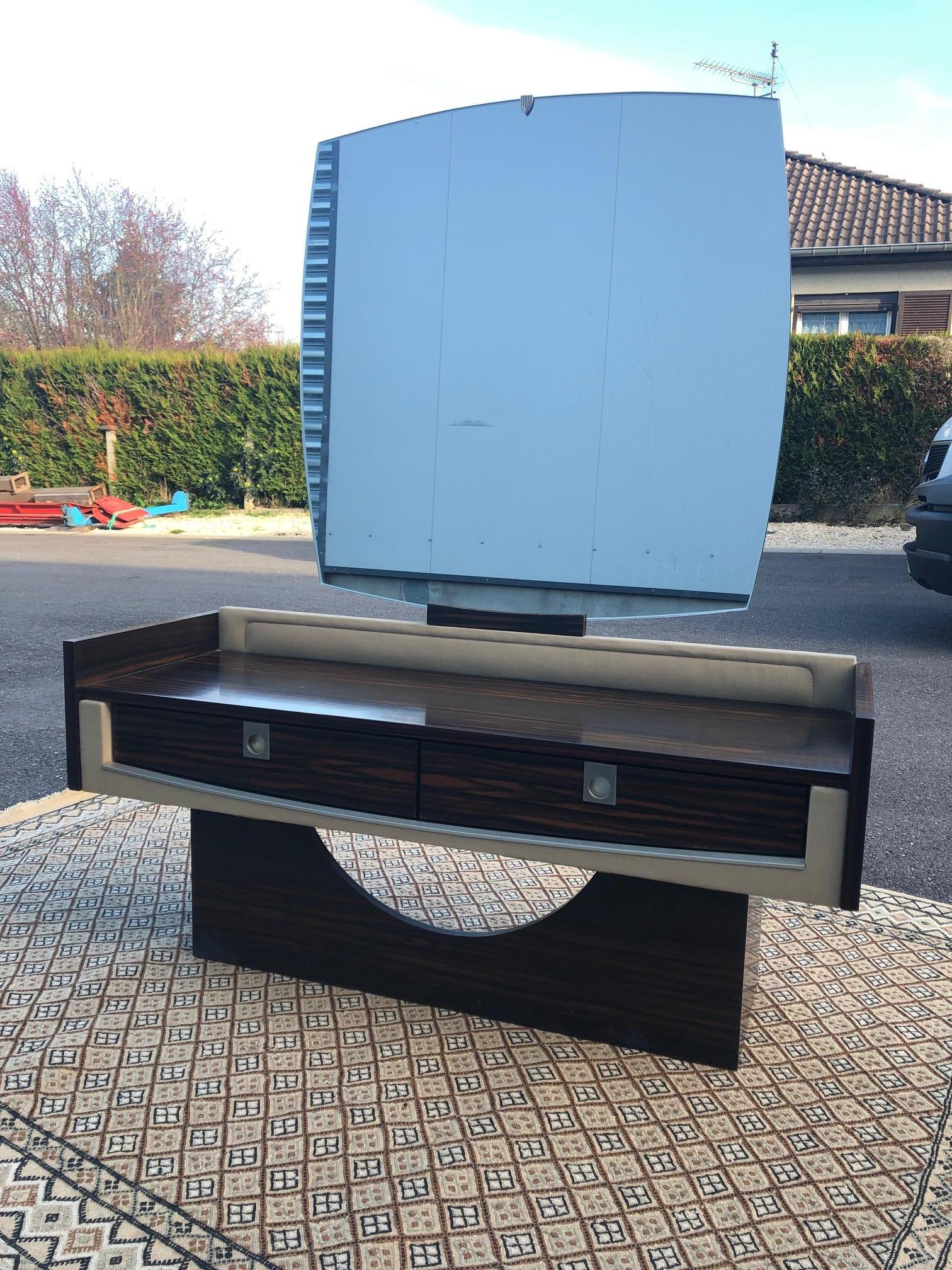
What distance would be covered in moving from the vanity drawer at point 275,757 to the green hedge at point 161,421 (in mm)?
11442

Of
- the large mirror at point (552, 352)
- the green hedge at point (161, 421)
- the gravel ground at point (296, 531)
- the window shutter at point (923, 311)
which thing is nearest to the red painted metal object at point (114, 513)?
the gravel ground at point (296, 531)

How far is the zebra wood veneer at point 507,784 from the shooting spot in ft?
5.04

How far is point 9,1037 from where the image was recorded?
6.02ft

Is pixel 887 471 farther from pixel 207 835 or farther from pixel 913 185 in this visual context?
pixel 207 835

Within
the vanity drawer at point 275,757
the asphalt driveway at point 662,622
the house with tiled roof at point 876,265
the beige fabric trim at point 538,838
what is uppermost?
the house with tiled roof at point 876,265

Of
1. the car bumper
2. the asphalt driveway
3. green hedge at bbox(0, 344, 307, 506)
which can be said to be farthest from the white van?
green hedge at bbox(0, 344, 307, 506)

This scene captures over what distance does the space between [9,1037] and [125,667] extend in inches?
28.6

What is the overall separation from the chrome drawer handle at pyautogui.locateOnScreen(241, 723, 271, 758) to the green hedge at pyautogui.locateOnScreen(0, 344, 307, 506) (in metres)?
11.6

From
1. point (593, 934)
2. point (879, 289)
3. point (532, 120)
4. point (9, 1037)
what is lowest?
point (9, 1037)

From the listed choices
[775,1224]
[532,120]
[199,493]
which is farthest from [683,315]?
[199,493]

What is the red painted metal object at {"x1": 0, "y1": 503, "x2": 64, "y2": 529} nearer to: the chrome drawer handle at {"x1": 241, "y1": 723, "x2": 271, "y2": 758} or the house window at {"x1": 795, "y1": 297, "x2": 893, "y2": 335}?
the house window at {"x1": 795, "y1": 297, "x2": 893, "y2": 335}

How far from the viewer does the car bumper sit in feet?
16.1

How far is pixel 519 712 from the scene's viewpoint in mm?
1776

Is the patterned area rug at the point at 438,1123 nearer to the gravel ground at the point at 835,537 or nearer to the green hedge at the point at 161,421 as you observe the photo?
the gravel ground at the point at 835,537
